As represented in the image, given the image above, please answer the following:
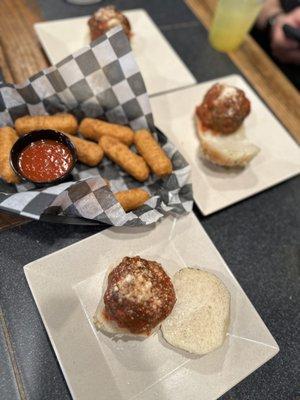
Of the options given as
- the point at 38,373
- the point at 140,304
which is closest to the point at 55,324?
the point at 38,373

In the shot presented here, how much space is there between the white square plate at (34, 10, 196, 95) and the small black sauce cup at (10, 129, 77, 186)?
0.88 metres

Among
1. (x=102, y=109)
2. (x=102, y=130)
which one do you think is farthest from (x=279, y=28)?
(x=102, y=130)

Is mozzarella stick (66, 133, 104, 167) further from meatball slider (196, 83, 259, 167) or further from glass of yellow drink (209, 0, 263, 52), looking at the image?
glass of yellow drink (209, 0, 263, 52)

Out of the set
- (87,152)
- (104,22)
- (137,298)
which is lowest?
(137,298)

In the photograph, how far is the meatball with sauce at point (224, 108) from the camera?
2189mm

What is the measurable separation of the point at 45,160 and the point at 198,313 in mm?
1049

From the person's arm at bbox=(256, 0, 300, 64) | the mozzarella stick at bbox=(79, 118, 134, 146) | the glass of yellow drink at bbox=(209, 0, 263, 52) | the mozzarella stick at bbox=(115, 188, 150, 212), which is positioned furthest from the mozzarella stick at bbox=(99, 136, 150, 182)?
the person's arm at bbox=(256, 0, 300, 64)

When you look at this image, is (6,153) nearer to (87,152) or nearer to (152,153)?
(87,152)

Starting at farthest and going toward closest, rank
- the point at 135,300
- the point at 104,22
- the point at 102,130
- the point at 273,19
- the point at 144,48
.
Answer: the point at 273,19 < the point at 144,48 < the point at 104,22 < the point at 102,130 < the point at 135,300

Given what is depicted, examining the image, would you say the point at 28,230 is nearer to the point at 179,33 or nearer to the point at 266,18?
the point at 179,33

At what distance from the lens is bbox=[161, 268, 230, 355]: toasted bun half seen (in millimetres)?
1510

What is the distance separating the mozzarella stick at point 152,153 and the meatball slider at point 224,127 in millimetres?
355

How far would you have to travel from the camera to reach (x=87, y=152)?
6.51ft

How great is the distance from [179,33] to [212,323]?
246cm
